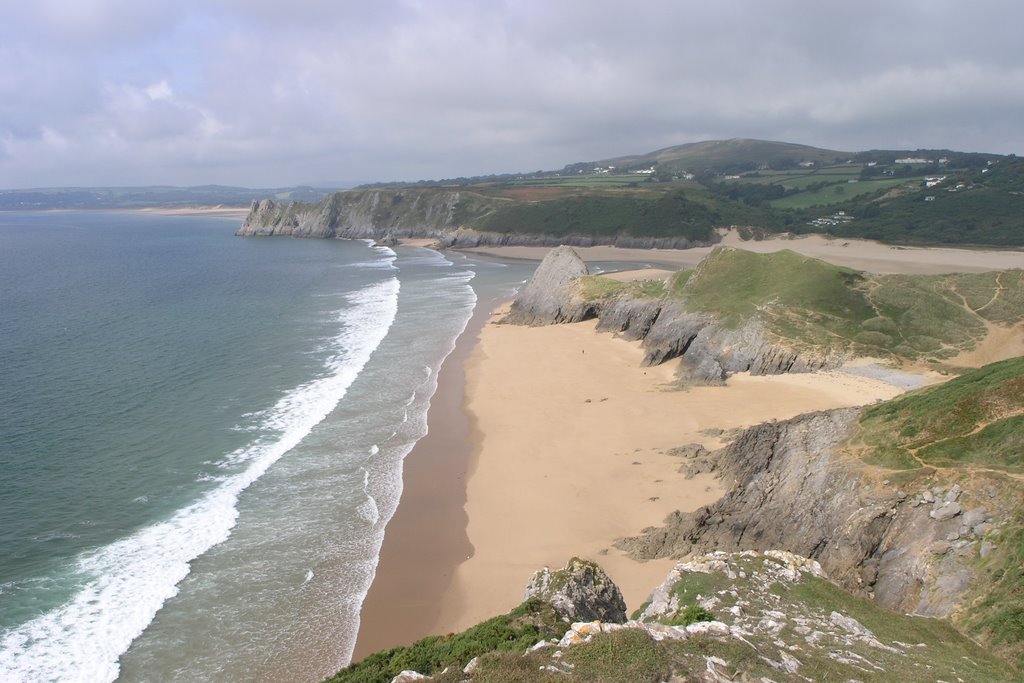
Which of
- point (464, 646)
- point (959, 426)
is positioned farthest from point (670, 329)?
point (464, 646)

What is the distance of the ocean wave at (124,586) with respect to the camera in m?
14.6

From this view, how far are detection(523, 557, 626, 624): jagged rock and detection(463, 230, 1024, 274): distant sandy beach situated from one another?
6640 centimetres

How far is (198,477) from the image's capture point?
2345cm

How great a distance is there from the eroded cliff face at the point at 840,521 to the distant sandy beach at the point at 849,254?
5734 centimetres

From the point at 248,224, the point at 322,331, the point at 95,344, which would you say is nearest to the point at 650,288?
the point at 322,331

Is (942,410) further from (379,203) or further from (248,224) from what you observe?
(248,224)

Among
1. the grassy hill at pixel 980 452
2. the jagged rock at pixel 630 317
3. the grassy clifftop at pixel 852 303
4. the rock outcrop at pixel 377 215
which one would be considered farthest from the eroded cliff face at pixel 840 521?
the rock outcrop at pixel 377 215

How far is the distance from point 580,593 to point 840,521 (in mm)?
7637

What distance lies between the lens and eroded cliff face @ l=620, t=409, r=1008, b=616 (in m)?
13.7

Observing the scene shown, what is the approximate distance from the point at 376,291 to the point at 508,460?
43710 mm

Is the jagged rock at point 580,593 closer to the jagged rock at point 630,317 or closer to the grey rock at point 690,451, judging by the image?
the grey rock at point 690,451

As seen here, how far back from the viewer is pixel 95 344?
136ft

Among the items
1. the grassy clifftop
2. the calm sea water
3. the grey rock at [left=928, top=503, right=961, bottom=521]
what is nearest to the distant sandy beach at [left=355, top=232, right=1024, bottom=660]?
the calm sea water

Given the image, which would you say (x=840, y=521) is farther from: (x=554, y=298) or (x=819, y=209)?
(x=819, y=209)
